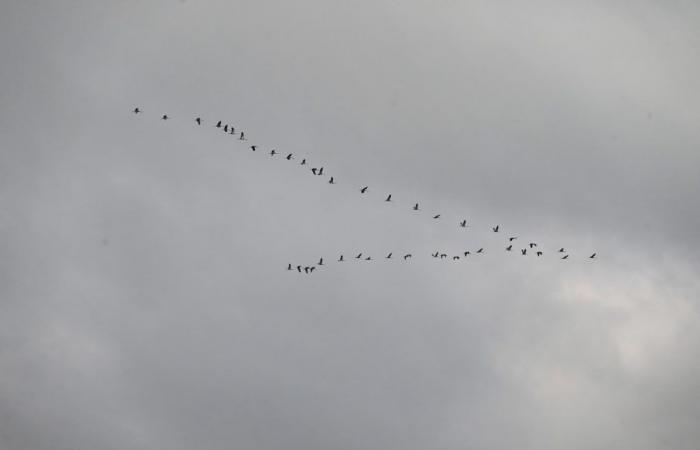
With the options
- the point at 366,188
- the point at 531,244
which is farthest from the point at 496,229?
the point at 366,188

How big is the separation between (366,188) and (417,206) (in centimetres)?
757

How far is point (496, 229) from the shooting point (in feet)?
500

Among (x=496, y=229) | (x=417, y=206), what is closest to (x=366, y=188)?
(x=417, y=206)

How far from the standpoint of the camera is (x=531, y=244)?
5856 inches

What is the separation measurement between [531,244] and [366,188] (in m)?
24.3

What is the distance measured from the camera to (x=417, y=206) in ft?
487

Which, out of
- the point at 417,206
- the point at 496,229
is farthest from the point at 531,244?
the point at 417,206

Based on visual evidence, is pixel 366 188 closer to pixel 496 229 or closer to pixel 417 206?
pixel 417 206

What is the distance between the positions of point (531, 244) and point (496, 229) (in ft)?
20.1

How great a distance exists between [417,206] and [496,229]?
12667 mm

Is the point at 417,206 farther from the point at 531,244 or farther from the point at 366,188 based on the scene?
the point at 531,244

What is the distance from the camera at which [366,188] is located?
490 feet

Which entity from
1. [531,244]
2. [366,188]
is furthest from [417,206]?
[531,244]

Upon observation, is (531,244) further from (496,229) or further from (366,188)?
(366,188)
